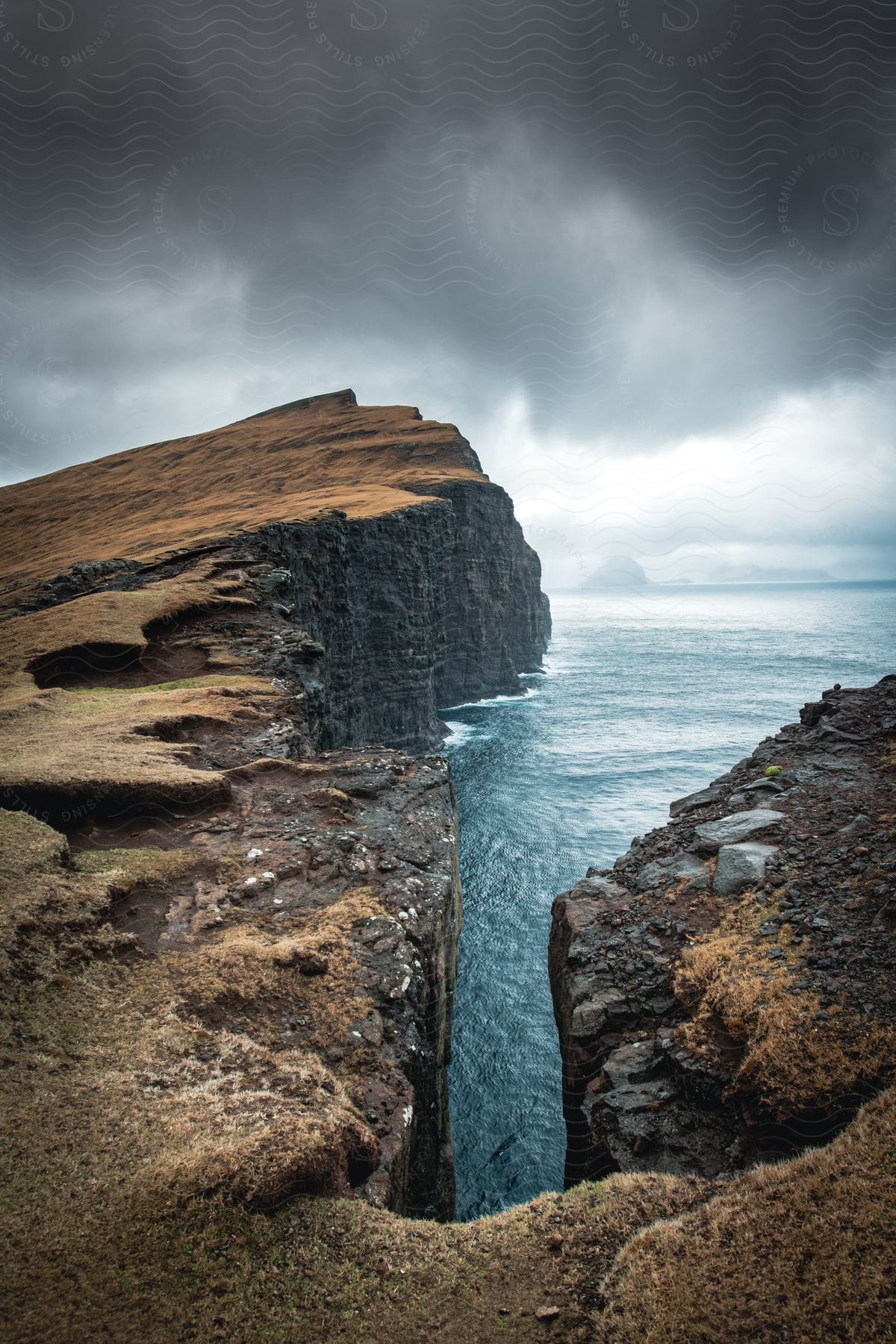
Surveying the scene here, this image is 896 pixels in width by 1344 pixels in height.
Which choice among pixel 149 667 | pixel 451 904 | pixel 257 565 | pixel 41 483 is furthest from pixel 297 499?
Result: pixel 41 483

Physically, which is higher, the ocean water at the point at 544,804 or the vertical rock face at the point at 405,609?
the vertical rock face at the point at 405,609

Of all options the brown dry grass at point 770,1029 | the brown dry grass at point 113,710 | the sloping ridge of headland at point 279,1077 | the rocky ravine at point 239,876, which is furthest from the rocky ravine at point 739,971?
the brown dry grass at point 113,710

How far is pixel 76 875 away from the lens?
8.59m

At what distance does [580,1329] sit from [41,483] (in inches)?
5844

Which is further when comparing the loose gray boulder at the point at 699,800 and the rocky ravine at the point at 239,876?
the loose gray boulder at the point at 699,800

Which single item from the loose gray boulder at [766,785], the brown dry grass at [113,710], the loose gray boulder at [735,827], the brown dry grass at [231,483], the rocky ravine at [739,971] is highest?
the brown dry grass at [231,483]

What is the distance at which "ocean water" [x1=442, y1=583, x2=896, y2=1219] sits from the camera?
67.6ft

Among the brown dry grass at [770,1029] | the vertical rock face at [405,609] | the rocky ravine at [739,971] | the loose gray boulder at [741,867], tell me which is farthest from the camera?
the vertical rock face at [405,609]

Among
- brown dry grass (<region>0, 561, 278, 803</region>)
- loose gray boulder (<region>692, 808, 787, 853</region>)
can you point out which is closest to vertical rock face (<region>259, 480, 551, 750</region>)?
brown dry grass (<region>0, 561, 278, 803</region>)

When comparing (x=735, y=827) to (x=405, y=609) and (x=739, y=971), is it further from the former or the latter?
(x=405, y=609)

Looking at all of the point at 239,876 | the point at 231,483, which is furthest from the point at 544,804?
the point at 231,483

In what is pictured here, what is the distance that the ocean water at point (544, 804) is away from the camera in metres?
20.6

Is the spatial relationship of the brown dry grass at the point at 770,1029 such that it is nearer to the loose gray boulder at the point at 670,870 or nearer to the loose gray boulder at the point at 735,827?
the loose gray boulder at the point at 670,870

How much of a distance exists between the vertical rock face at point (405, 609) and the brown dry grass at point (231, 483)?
382 cm
